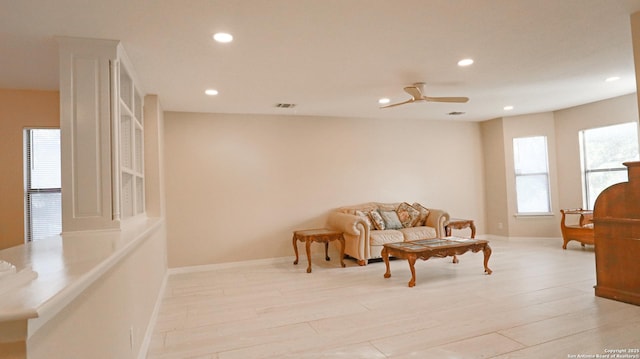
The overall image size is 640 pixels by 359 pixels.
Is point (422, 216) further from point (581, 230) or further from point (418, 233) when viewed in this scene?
point (581, 230)

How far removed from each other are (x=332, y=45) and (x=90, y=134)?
2.19 meters

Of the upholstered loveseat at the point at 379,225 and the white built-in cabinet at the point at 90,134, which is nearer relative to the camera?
the white built-in cabinet at the point at 90,134

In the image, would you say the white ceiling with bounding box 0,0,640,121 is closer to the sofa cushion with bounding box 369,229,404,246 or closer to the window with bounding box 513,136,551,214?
the window with bounding box 513,136,551,214

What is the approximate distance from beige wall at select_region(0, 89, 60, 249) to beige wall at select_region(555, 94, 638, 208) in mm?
8304

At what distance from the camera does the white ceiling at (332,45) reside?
8.17ft

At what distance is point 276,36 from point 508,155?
19.5 feet

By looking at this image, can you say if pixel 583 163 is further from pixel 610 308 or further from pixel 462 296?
pixel 462 296

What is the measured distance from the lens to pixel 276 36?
292 centimetres

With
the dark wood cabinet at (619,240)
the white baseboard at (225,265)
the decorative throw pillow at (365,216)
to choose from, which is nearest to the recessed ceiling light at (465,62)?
the dark wood cabinet at (619,240)

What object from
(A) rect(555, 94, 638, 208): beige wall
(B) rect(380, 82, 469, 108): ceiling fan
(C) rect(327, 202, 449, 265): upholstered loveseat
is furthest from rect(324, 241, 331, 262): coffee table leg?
(A) rect(555, 94, 638, 208): beige wall

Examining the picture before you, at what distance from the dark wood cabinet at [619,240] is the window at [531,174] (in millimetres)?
3677

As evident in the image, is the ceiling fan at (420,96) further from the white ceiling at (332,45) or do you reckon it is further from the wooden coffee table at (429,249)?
the wooden coffee table at (429,249)

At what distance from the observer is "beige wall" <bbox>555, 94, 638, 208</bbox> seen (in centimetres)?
580

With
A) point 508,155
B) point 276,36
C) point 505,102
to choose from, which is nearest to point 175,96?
point 276,36
